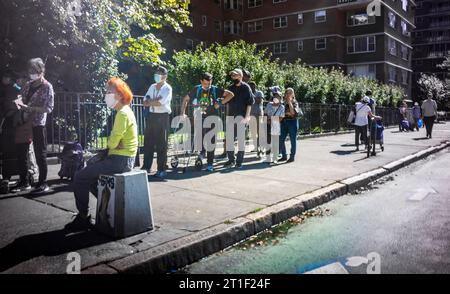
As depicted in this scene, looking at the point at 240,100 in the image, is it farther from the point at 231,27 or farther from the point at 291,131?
the point at 231,27

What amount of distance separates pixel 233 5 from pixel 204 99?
39.7 metres

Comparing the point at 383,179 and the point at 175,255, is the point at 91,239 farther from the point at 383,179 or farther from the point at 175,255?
the point at 383,179

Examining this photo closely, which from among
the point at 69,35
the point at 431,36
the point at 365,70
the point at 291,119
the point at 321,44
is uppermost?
the point at 431,36

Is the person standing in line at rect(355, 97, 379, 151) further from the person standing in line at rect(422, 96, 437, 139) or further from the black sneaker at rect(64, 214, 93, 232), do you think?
the black sneaker at rect(64, 214, 93, 232)

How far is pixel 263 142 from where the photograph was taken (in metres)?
Result: 10.6

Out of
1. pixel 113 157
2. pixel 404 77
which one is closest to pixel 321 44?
pixel 404 77

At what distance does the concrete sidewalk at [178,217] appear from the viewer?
3367 mm

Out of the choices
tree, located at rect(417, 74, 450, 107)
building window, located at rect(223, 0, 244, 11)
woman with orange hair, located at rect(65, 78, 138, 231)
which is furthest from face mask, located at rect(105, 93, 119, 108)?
tree, located at rect(417, 74, 450, 107)

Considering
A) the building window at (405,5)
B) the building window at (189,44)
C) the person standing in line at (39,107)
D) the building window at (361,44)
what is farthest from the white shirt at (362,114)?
the building window at (405,5)

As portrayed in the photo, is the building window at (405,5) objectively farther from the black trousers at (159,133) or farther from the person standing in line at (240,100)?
the black trousers at (159,133)

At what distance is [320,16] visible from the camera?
132 feet

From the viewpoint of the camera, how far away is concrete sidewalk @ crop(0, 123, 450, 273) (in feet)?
11.0

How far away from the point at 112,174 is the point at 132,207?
46 centimetres
